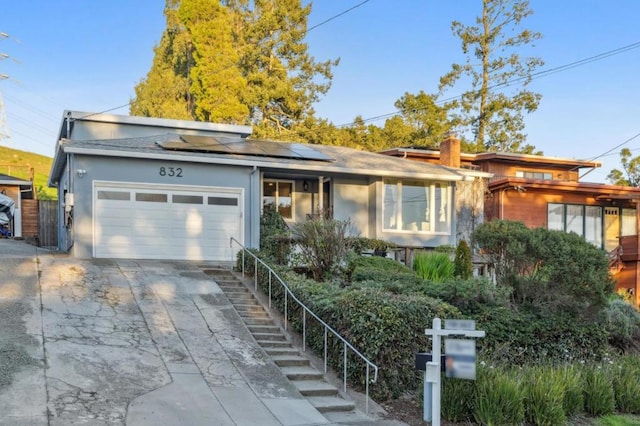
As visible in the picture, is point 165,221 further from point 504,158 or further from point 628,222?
point 628,222

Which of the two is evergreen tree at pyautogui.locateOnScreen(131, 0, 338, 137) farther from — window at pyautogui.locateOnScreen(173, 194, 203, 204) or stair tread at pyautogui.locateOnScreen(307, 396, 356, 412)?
stair tread at pyautogui.locateOnScreen(307, 396, 356, 412)

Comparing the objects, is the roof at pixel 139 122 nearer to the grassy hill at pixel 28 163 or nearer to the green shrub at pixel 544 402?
the green shrub at pixel 544 402

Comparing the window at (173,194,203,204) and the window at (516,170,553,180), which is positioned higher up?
the window at (516,170,553,180)

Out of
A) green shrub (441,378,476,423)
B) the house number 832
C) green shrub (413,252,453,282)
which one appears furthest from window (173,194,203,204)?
green shrub (441,378,476,423)

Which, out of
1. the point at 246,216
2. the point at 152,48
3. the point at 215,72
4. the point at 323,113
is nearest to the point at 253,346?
the point at 246,216

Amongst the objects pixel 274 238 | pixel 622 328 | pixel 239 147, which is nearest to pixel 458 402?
pixel 622 328

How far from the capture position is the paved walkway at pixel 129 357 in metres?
6.79

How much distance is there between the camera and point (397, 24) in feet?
54.6

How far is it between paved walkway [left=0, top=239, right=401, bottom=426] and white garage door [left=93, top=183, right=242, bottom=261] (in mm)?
2459

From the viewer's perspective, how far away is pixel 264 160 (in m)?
17.1

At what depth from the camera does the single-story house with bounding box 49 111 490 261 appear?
15242 mm

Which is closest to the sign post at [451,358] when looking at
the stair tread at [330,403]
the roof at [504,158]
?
the stair tread at [330,403]

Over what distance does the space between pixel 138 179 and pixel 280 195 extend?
529 cm

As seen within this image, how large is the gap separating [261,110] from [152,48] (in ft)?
41.0
